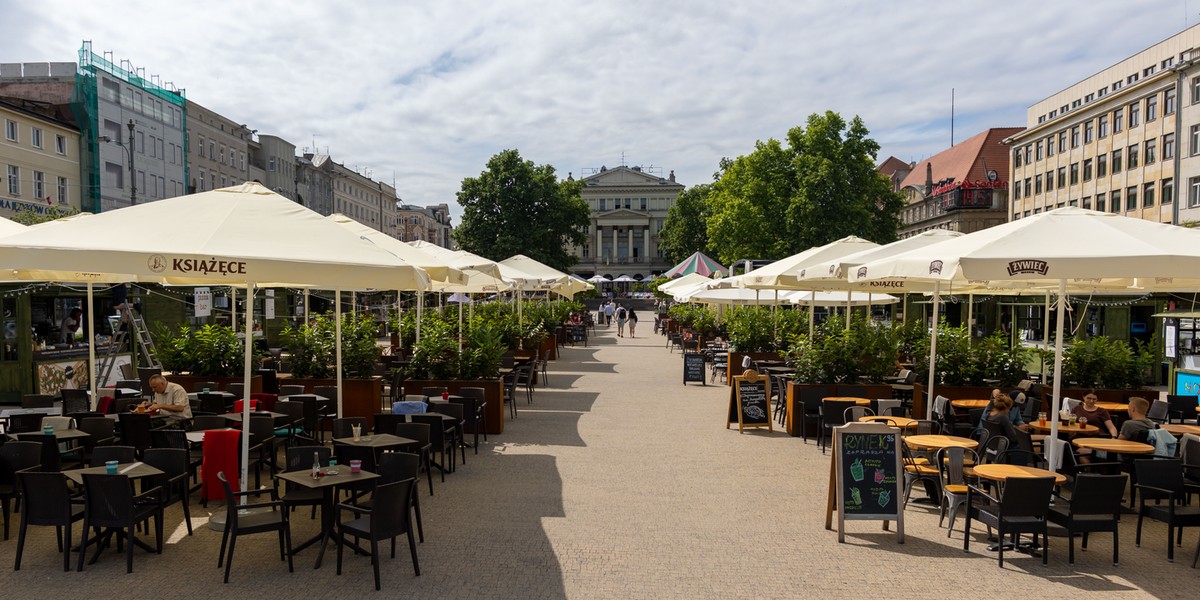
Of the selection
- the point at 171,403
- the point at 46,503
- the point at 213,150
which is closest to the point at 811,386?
the point at 171,403

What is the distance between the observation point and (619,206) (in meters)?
133

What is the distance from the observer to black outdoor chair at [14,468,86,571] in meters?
6.84

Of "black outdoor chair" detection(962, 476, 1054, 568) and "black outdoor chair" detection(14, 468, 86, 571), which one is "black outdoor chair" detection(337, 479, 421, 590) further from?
"black outdoor chair" detection(962, 476, 1054, 568)

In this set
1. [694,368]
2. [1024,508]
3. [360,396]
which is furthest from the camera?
[694,368]

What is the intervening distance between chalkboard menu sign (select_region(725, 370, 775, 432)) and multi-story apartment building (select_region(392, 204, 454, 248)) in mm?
110046

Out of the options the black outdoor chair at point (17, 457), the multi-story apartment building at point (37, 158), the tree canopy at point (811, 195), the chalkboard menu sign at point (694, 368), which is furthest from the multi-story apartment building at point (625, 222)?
the black outdoor chair at point (17, 457)

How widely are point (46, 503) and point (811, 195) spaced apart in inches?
1784

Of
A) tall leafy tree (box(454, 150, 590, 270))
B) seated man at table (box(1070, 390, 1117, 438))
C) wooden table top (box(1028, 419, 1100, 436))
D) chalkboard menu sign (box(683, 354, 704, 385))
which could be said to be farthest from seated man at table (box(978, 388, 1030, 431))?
tall leafy tree (box(454, 150, 590, 270))

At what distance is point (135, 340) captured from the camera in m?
19.2

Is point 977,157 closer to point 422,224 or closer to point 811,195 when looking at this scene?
point 811,195

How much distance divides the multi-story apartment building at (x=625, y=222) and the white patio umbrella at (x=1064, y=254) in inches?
4473

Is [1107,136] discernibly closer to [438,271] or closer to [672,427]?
[672,427]

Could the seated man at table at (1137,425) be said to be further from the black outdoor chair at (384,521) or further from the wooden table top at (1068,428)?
the black outdoor chair at (384,521)

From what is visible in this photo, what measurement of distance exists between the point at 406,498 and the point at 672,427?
807 centimetres
